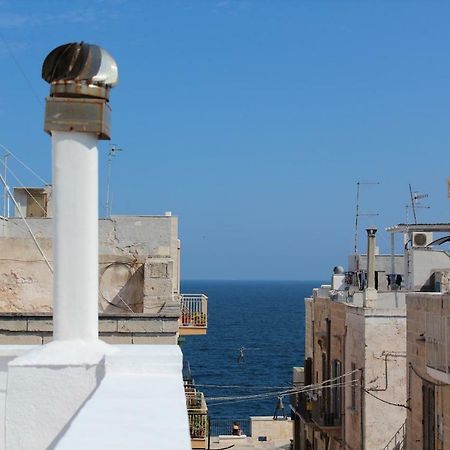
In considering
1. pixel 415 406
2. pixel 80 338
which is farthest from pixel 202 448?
pixel 80 338

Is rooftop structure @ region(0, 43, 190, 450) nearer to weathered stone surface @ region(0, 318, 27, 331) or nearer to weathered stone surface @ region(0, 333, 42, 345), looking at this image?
weathered stone surface @ region(0, 333, 42, 345)

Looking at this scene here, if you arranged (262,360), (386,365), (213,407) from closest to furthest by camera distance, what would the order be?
(386,365)
(213,407)
(262,360)

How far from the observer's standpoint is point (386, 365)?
19109 mm

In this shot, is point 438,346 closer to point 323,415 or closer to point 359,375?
point 359,375

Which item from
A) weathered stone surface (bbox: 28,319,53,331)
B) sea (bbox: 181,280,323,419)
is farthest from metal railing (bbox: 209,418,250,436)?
weathered stone surface (bbox: 28,319,53,331)

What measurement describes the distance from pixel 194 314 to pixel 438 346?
20.1 feet

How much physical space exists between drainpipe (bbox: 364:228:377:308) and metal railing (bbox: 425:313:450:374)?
482 centimetres

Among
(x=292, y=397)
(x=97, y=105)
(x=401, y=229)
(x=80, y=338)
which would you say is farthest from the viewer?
(x=292, y=397)

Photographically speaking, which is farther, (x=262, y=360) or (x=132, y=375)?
(x=262, y=360)

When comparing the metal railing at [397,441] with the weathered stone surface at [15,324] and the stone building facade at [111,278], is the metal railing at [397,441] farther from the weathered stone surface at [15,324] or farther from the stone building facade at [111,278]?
the weathered stone surface at [15,324]

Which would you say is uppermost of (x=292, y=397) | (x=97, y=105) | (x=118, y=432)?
(x=97, y=105)

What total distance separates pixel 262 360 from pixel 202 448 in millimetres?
64106

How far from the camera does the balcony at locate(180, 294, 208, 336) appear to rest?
18234 millimetres

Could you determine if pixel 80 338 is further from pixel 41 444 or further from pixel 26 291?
pixel 26 291
